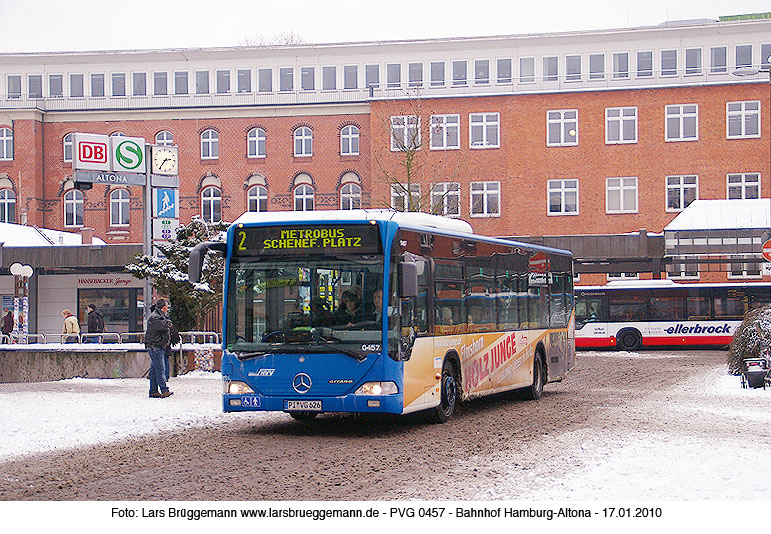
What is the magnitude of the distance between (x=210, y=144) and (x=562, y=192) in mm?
19334

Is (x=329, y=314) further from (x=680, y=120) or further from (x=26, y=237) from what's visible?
(x=680, y=120)

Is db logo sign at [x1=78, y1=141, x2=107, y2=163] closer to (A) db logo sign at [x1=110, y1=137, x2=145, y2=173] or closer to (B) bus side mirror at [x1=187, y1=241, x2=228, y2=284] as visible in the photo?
(A) db logo sign at [x1=110, y1=137, x2=145, y2=173]

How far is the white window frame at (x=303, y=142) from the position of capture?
61.1 metres

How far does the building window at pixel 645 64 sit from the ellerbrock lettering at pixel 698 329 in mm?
21269

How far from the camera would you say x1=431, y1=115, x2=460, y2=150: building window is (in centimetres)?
5750

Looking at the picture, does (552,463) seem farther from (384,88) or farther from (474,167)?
(384,88)

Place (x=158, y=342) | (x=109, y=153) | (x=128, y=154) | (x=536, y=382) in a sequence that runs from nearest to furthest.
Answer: (x=158, y=342), (x=536, y=382), (x=109, y=153), (x=128, y=154)

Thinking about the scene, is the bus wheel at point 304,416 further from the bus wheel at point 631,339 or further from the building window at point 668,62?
the building window at point 668,62

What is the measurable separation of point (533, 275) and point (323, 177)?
4205 centimetres

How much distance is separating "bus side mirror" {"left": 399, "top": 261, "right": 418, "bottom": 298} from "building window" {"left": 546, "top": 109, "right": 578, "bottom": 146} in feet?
146

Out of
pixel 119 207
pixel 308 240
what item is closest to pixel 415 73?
pixel 119 207

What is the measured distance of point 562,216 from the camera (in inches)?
2240

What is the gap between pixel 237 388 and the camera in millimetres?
13984

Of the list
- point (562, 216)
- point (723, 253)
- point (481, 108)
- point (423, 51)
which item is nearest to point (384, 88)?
point (423, 51)
